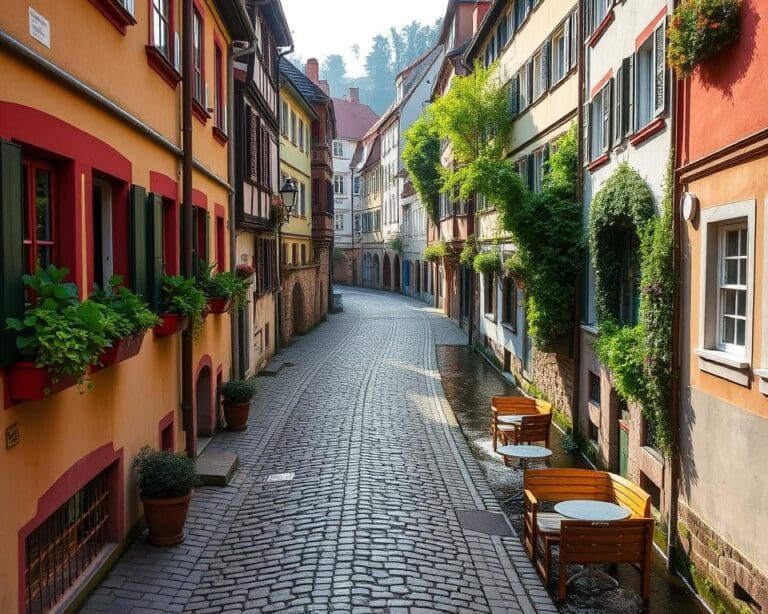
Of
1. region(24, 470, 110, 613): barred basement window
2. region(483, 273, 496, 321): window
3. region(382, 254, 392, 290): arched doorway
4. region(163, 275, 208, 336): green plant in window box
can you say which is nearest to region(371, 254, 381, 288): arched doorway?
region(382, 254, 392, 290): arched doorway

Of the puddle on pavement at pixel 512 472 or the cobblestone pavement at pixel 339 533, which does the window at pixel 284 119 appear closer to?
the puddle on pavement at pixel 512 472

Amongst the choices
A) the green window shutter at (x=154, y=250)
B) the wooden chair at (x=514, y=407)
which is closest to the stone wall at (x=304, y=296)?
the wooden chair at (x=514, y=407)

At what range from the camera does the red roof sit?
79875 mm

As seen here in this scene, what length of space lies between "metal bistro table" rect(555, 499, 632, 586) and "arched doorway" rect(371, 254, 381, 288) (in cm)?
5577

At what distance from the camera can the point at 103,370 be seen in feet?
26.1

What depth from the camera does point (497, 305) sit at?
83.6 ft

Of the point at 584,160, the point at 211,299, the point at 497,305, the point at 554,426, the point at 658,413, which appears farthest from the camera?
the point at 497,305

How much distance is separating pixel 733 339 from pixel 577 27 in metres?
9.47

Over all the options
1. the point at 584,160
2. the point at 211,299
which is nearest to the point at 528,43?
the point at 584,160

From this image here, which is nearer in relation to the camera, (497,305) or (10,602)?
(10,602)

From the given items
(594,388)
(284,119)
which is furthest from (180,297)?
(284,119)

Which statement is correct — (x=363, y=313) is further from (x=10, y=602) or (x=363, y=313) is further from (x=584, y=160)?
(x=10, y=602)

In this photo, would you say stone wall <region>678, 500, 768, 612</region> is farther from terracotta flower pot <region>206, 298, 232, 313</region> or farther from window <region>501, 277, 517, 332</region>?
window <region>501, 277, 517, 332</region>

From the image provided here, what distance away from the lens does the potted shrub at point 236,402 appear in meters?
15.0
